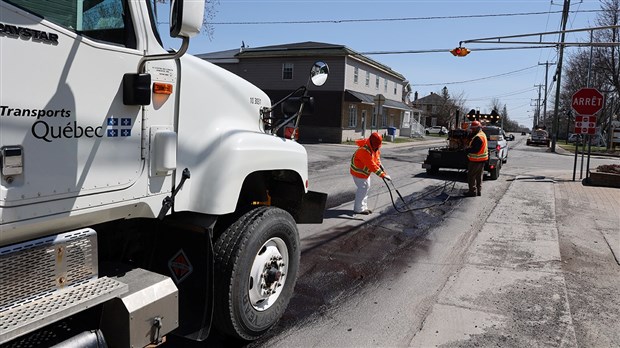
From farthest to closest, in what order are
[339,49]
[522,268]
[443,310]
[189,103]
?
[339,49] → [522,268] → [443,310] → [189,103]

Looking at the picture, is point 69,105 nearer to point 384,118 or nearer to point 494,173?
point 494,173

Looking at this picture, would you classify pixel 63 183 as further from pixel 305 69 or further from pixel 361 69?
pixel 361 69

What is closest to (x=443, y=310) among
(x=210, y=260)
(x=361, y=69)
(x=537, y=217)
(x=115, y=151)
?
(x=210, y=260)

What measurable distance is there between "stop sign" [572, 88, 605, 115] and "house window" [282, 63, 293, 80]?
78.3 ft

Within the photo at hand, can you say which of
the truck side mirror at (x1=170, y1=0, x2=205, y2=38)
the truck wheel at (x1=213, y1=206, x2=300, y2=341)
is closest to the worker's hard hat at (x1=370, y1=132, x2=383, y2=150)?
the truck wheel at (x1=213, y1=206, x2=300, y2=341)

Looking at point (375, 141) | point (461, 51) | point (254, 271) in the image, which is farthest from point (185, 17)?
point (461, 51)

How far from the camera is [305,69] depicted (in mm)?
34750

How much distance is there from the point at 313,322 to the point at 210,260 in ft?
4.69

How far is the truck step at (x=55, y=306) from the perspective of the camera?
208 centimetres

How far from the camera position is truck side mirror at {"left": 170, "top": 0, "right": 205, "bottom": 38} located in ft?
7.79

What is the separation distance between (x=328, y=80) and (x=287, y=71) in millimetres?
3334

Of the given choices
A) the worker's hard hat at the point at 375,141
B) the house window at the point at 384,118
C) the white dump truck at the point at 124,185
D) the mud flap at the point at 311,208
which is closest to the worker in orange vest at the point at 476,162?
the worker's hard hat at the point at 375,141

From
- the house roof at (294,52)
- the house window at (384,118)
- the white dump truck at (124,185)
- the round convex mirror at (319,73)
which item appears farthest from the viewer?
the house window at (384,118)

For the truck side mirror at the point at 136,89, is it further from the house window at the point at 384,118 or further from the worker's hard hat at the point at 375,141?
the house window at the point at 384,118
